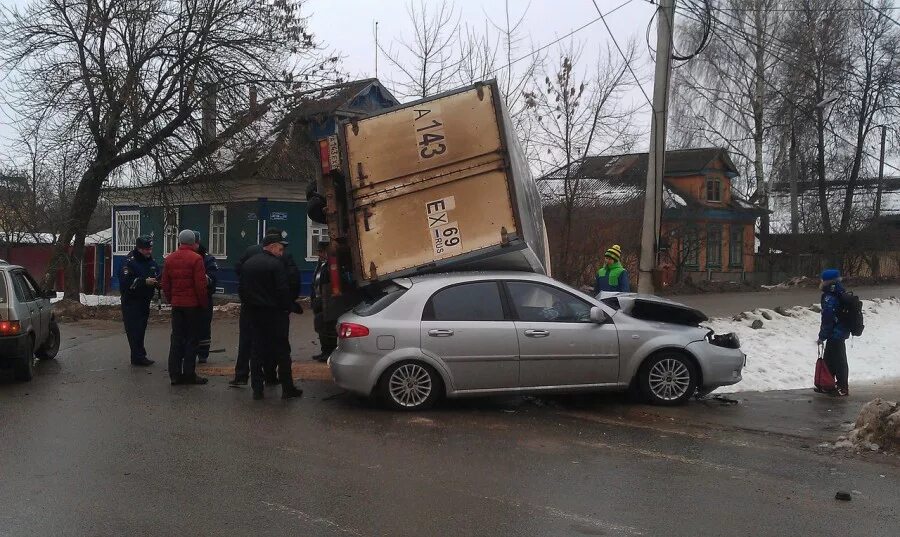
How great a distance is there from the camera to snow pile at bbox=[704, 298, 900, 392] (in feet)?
37.8

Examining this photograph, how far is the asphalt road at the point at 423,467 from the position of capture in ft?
17.2

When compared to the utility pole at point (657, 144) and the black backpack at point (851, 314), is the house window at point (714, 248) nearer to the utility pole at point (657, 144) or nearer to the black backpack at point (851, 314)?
the utility pole at point (657, 144)

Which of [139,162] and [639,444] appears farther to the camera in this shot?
[139,162]

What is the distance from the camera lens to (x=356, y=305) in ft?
31.6

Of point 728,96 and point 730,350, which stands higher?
point 728,96

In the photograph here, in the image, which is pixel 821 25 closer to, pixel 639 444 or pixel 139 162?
pixel 139 162

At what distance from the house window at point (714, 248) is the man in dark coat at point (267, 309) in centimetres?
2694

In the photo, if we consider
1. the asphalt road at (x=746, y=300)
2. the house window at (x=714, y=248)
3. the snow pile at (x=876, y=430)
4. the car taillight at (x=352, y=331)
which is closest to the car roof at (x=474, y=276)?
the car taillight at (x=352, y=331)

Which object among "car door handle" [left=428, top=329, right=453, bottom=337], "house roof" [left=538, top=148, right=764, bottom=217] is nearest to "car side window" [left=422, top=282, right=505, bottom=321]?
"car door handle" [left=428, top=329, right=453, bottom=337]

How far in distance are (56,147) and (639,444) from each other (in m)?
17.6

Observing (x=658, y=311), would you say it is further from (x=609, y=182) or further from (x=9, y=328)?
→ (x=609, y=182)

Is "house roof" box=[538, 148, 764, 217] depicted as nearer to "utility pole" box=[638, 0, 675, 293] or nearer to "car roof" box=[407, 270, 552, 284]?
"utility pole" box=[638, 0, 675, 293]

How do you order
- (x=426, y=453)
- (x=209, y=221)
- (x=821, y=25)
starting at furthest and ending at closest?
(x=821, y=25) < (x=209, y=221) < (x=426, y=453)

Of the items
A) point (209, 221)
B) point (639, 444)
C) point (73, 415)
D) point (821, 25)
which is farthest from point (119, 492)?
point (821, 25)
